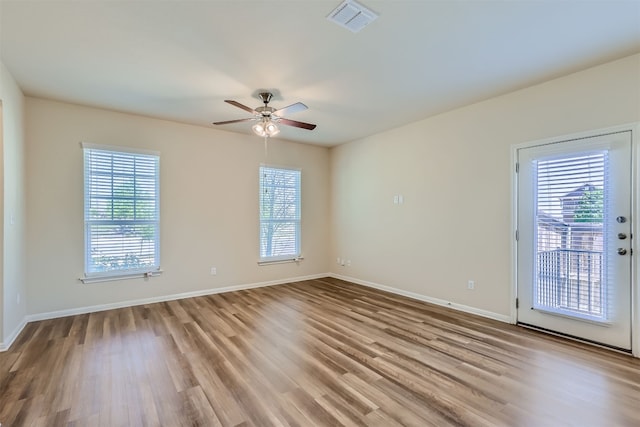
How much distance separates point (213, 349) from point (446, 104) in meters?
4.06

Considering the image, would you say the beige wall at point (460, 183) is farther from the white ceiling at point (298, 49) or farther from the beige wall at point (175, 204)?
the beige wall at point (175, 204)

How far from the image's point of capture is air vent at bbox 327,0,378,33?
7.02 feet

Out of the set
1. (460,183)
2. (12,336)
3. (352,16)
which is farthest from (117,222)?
(460,183)

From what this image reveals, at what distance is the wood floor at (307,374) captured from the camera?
6.49 feet

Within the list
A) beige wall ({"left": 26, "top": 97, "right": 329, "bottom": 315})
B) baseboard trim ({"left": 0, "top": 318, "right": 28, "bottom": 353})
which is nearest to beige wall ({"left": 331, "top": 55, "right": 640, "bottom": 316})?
beige wall ({"left": 26, "top": 97, "right": 329, "bottom": 315})

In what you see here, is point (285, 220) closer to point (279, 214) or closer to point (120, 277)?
point (279, 214)

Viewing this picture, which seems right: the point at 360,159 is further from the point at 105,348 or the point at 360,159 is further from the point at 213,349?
the point at 105,348

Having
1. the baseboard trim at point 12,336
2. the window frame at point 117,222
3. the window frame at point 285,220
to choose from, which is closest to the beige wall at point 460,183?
the window frame at point 285,220

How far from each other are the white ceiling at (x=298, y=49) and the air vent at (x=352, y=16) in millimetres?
50

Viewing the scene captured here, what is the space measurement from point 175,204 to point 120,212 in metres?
0.74

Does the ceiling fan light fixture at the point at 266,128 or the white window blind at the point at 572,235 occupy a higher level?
the ceiling fan light fixture at the point at 266,128

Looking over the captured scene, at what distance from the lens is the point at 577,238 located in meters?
3.15

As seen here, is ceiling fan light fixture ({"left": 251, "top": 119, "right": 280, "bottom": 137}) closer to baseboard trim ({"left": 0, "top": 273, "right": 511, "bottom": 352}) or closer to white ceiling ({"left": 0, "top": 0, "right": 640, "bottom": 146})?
white ceiling ({"left": 0, "top": 0, "right": 640, "bottom": 146})

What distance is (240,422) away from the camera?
1909 mm
